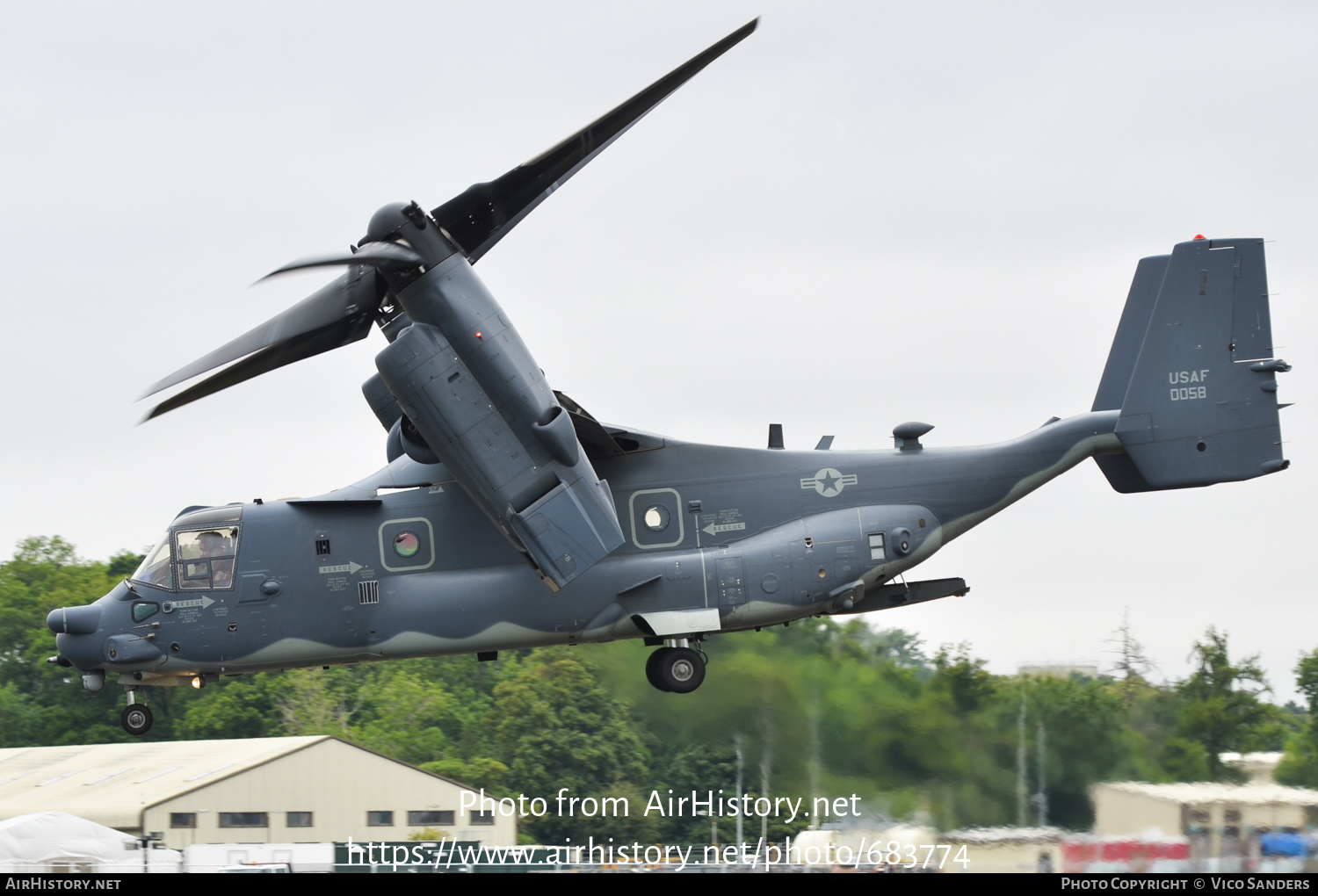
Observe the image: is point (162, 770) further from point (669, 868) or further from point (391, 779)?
point (669, 868)

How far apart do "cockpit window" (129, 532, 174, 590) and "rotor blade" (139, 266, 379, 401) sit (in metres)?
3.09

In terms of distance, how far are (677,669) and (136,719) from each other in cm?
678

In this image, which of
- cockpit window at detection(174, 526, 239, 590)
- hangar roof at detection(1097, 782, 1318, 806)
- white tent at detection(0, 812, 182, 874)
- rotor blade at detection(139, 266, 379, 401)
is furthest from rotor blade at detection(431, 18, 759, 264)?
hangar roof at detection(1097, 782, 1318, 806)

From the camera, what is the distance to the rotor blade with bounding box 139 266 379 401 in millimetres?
16234

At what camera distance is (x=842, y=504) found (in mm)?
17891

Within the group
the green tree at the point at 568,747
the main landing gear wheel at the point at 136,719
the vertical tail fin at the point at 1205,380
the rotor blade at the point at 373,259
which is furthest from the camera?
the green tree at the point at 568,747

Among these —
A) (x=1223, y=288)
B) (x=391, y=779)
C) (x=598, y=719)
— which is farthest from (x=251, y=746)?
(x=1223, y=288)

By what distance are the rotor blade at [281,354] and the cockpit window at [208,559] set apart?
2.15 metres

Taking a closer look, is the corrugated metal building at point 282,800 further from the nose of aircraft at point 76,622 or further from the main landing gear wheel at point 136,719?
the nose of aircraft at point 76,622

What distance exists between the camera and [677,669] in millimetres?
18125

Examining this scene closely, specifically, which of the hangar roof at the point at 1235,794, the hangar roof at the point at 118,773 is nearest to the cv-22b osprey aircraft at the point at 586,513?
the hangar roof at the point at 118,773

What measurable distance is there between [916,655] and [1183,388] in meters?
4.83

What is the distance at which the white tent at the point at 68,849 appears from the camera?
1811cm

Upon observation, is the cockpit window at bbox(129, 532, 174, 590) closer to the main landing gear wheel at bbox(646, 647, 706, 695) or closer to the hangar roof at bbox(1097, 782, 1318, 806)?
the main landing gear wheel at bbox(646, 647, 706, 695)
